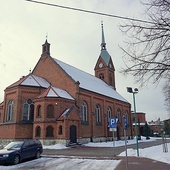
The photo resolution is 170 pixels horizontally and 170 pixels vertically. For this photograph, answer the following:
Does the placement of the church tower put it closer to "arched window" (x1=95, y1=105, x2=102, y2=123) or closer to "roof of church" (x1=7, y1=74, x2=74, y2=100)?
"arched window" (x1=95, y1=105, x2=102, y2=123)

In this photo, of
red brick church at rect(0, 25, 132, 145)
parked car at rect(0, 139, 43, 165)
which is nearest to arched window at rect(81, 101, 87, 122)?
red brick church at rect(0, 25, 132, 145)

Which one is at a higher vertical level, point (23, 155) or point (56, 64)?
point (56, 64)

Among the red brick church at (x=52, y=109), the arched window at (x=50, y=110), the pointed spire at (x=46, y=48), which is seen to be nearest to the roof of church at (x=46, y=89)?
the red brick church at (x=52, y=109)

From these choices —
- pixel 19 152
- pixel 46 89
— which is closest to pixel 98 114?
pixel 46 89

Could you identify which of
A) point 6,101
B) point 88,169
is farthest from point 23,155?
point 6,101

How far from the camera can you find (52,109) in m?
28.8

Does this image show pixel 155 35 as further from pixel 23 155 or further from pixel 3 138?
pixel 3 138

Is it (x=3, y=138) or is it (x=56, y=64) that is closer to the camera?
(x=3, y=138)

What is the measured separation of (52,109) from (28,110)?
167 inches

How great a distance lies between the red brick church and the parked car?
11.5 metres

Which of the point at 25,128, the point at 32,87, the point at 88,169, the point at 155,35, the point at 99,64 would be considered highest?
the point at 99,64

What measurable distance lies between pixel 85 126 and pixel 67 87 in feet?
23.0

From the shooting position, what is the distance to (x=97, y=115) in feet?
A: 123

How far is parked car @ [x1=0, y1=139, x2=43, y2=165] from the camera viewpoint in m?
13.1
